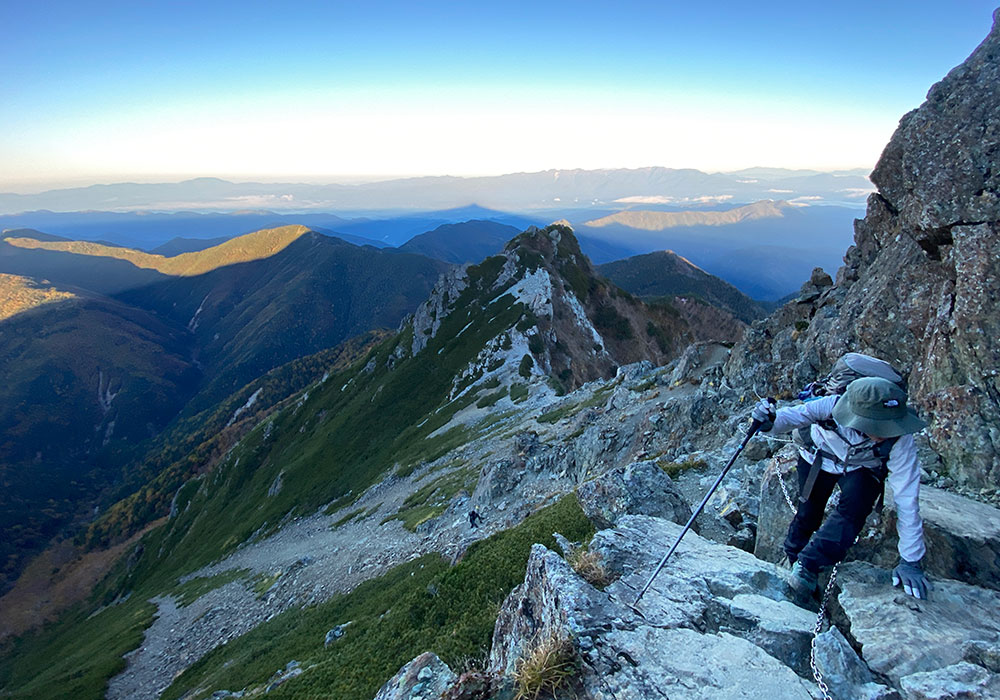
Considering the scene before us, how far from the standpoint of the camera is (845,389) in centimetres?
781

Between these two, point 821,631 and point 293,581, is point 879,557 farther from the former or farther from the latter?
point 293,581

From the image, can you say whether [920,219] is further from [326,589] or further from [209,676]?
[209,676]

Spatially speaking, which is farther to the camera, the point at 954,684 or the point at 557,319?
the point at 557,319

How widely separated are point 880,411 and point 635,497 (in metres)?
6.07

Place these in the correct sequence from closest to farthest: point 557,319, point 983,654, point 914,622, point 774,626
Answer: point 983,654 → point 914,622 → point 774,626 → point 557,319

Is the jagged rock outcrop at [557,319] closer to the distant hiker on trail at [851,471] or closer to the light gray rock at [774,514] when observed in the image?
the light gray rock at [774,514]

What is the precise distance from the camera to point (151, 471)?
188m

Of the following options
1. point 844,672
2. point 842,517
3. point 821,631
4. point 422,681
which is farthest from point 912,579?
point 422,681

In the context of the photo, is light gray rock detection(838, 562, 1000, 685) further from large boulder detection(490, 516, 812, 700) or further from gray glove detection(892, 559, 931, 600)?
large boulder detection(490, 516, 812, 700)

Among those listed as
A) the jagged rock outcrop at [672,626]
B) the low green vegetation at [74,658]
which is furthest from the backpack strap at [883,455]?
the low green vegetation at [74,658]

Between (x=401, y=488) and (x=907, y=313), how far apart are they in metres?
45.1

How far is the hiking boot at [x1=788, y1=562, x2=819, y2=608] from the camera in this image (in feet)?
25.3

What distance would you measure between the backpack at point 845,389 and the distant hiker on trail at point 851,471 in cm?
2

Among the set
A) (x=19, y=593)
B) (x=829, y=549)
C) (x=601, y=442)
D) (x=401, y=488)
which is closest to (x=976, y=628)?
(x=829, y=549)
